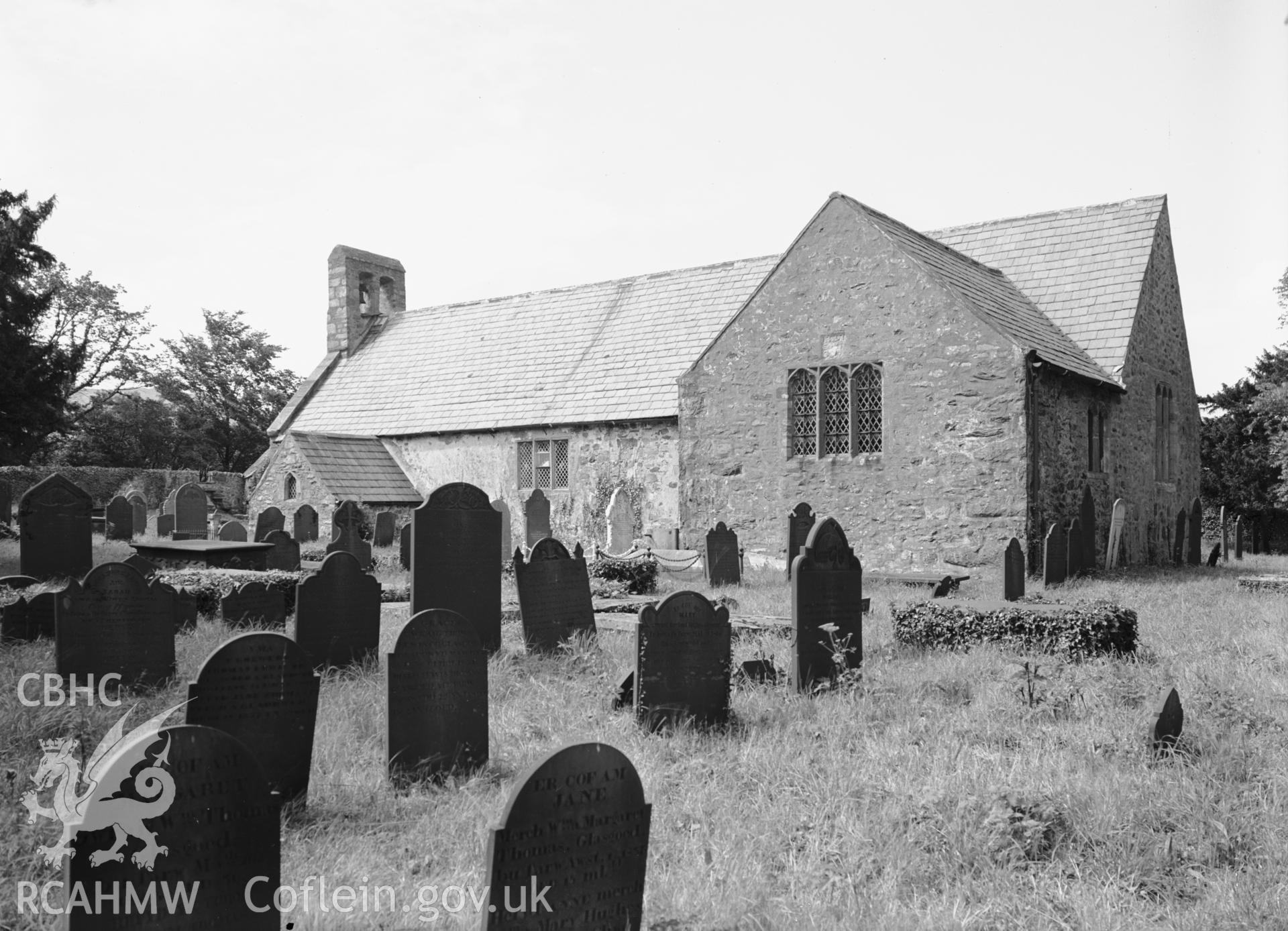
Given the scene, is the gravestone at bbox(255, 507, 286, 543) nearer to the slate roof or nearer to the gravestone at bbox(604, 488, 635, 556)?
the slate roof

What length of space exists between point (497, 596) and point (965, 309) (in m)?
10.1

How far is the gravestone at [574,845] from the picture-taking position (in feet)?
10.7

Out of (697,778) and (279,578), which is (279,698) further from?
(279,578)

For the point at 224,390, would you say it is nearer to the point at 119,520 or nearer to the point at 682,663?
the point at 119,520

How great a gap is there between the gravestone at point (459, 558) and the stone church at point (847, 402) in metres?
9.01

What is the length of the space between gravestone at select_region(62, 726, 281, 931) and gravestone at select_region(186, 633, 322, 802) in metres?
1.88

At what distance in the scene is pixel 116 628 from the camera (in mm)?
7293

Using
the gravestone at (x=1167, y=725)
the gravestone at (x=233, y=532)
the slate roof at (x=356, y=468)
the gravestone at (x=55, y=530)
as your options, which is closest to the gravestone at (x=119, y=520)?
the slate roof at (x=356, y=468)

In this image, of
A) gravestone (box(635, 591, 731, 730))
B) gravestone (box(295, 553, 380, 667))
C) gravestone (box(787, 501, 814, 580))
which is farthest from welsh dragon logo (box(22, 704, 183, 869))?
gravestone (box(787, 501, 814, 580))

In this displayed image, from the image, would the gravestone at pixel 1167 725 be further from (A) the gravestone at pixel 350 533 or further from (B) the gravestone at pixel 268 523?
(B) the gravestone at pixel 268 523

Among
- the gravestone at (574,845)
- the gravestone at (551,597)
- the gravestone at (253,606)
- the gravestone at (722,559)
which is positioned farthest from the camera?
the gravestone at (722,559)

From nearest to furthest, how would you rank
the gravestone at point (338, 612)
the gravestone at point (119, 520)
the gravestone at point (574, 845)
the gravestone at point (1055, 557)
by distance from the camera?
the gravestone at point (574, 845) < the gravestone at point (338, 612) < the gravestone at point (1055, 557) < the gravestone at point (119, 520)

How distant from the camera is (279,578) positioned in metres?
11.1

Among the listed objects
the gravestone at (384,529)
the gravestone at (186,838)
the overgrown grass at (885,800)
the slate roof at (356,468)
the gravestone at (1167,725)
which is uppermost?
the slate roof at (356,468)
